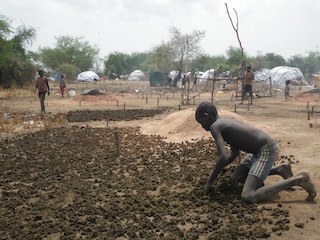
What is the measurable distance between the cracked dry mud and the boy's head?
37.8 inches

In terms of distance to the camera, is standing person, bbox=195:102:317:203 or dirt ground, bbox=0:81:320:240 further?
standing person, bbox=195:102:317:203

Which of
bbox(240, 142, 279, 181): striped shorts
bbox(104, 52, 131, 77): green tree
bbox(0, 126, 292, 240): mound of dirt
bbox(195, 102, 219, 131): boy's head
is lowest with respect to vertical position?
bbox(0, 126, 292, 240): mound of dirt

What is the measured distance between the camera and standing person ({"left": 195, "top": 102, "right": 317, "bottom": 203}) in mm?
4391

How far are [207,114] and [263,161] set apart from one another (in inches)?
37.0

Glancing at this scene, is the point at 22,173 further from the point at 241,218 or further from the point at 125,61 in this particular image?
the point at 125,61

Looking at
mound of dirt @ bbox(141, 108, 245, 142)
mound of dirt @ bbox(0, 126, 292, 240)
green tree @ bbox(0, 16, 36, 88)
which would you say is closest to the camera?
mound of dirt @ bbox(0, 126, 292, 240)

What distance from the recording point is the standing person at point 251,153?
439cm

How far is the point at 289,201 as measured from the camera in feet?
14.8

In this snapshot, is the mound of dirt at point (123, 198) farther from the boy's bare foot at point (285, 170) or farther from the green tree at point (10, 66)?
the green tree at point (10, 66)

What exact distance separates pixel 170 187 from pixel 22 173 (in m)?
2.65

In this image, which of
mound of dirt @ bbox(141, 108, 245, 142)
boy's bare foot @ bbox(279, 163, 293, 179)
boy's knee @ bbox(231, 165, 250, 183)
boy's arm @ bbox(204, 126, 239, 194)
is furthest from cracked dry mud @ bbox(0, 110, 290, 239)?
mound of dirt @ bbox(141, 108, 245, 142)

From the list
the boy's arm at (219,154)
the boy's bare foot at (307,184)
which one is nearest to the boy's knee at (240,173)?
the boy's arm at (219,154)

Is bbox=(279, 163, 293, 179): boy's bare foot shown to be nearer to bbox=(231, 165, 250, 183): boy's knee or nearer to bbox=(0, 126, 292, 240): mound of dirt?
bbox=(231, 165, 250, 183): boy's knee

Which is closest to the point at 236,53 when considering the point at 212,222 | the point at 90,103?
the point at 90,103
